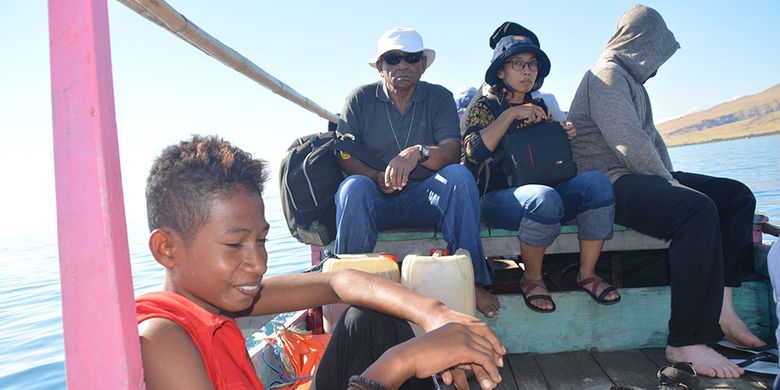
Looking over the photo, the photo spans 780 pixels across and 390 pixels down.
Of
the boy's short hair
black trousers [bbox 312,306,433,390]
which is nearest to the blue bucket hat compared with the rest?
black trousers [bbox 312,306,433,390]

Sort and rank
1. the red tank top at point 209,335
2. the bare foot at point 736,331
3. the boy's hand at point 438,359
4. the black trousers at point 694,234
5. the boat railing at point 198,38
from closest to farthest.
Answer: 1. the red tank top at point 209,335
2. the boy's hand at point 438,359
3. the boat railing at point 198,38
4. the black trousers at point 694,234
5. the bare foot at point 736,331

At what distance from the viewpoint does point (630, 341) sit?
8.65 ft

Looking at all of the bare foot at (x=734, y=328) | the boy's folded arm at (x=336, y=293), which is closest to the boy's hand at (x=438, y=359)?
the boy's folded arm at (x=336, y=293)

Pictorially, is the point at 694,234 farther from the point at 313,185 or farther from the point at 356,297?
the point at 313,185

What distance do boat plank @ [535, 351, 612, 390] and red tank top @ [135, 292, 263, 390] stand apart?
156 centimetres

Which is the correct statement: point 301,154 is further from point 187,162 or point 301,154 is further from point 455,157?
point 187,162

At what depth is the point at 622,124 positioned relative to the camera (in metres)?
2.81

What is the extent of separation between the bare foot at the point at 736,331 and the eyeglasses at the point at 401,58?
2.23m

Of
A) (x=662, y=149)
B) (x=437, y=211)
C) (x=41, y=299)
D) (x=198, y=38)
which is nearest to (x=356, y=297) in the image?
(x=437, y=211)

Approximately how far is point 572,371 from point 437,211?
1.05m

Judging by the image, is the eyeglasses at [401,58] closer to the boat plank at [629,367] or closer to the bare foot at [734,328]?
the boat plank at [629,367]

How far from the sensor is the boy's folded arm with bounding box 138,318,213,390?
98 centimetres

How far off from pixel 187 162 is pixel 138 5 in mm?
1173

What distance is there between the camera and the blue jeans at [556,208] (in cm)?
259
